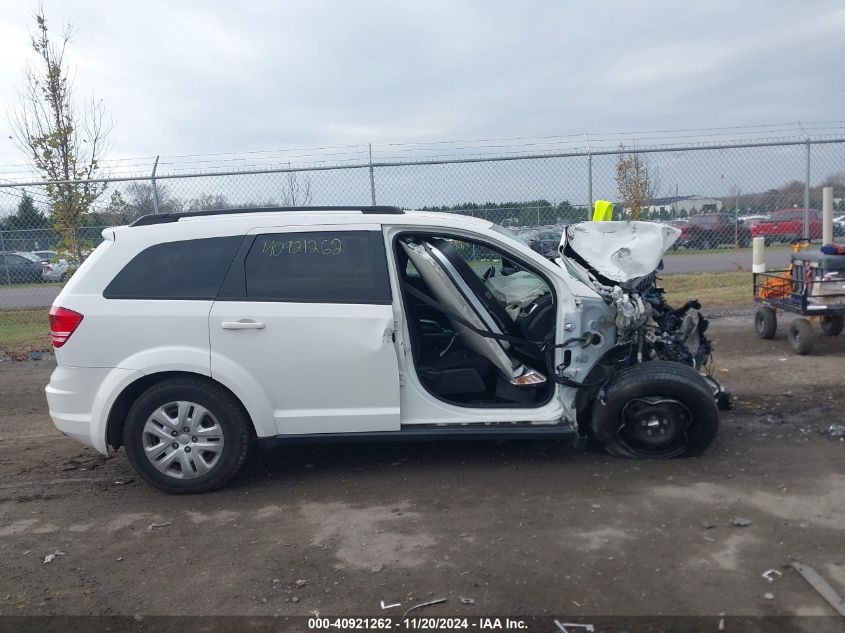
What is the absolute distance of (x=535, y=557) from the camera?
12.9ft

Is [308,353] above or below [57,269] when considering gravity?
below

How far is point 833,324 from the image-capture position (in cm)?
880

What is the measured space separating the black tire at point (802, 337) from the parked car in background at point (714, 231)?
15.9 ft

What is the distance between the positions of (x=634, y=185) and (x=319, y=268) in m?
8.00

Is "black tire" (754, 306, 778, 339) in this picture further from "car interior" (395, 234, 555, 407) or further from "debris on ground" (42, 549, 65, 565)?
"debris on ground" (42, 549, 65, 565)

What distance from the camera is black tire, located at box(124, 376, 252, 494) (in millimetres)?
4871

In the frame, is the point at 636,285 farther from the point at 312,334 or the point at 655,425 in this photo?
the point at 312,334

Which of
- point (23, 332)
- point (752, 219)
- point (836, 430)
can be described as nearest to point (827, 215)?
point (752, 219)

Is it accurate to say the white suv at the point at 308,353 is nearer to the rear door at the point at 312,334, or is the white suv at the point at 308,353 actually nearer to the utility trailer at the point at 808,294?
the rear door at the point at 312,334

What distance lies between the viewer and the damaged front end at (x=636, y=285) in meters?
5.12

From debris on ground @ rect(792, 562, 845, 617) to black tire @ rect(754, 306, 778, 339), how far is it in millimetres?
5896

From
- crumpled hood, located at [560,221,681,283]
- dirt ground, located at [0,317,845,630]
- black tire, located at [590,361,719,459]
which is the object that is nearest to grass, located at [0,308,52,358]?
dirt ground, located at [0,317,845,630]

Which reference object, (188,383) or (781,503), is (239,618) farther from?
(781,503)

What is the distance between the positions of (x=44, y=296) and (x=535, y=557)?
1240 cm
